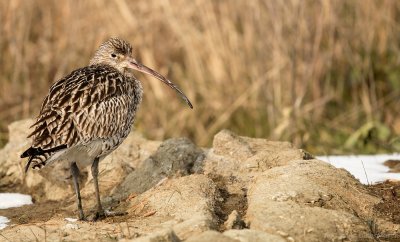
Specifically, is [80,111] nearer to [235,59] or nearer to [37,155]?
[37,155]

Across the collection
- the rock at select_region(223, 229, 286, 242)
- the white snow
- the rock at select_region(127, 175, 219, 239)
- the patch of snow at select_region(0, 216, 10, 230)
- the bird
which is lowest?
the rock at select_region(223, 229, 286, 242)

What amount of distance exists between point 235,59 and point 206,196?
17.5ft

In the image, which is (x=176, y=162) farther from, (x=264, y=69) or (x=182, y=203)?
(x=264, y=69)

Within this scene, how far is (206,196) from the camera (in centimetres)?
623

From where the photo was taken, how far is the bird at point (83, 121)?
249 inches

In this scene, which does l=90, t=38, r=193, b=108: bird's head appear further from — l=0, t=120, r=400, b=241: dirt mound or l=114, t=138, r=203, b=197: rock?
l=0, t=120, r=400, b=241: dirt mound

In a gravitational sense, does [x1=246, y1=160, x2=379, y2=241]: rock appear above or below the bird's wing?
below

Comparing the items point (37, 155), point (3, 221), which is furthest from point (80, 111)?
point (3, 221)

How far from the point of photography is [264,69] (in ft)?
35.4

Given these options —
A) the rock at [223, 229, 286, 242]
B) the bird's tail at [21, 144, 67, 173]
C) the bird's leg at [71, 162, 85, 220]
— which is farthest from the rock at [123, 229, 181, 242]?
the bird's leg at [71, 162, 85, 220]

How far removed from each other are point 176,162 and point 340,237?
7.05ft

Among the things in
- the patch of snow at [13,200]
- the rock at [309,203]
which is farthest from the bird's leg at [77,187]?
the rock at [309,203]

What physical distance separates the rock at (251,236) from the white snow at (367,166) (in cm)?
212

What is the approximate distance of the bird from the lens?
632 cm
